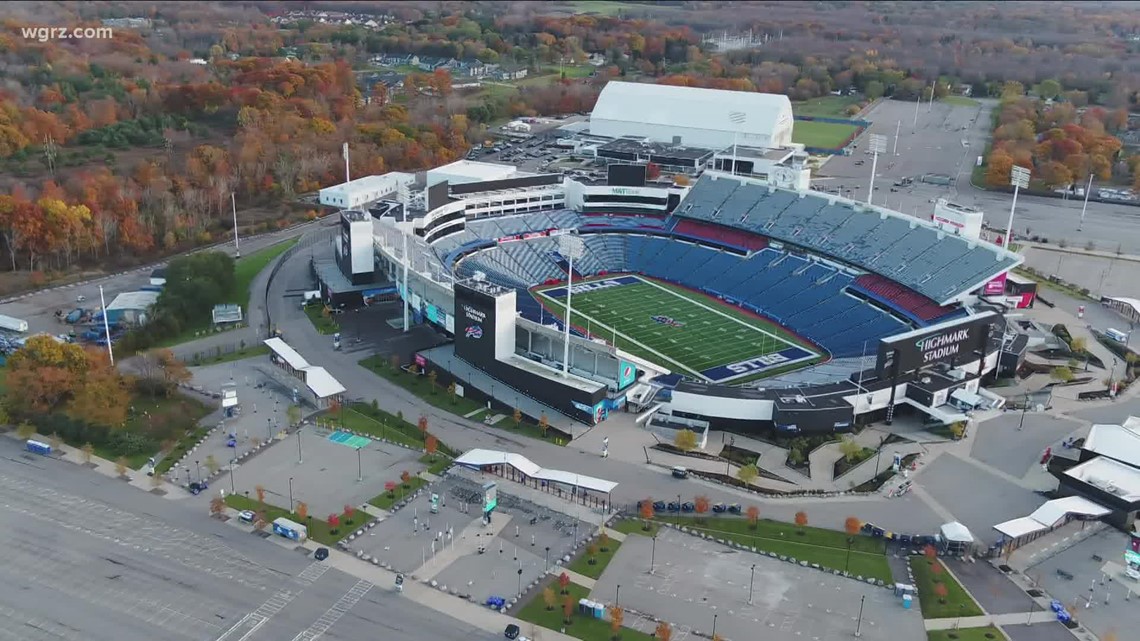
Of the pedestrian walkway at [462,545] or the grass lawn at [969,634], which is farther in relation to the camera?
the pedestrian walkway at [462,545]

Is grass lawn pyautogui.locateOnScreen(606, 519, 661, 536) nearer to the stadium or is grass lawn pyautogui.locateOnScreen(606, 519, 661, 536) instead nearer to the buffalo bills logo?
the stadium

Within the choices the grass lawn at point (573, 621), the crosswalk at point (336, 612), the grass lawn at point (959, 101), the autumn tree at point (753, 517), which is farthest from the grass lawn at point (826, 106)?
the crosswalk at point (336, 612)

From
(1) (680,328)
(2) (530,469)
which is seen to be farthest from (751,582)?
(1) (680,328)

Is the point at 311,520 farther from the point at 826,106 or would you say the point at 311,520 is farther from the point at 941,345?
the point at 826,106

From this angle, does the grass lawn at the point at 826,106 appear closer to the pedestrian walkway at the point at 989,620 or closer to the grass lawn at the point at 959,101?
the grass lawn at the point at 959,101

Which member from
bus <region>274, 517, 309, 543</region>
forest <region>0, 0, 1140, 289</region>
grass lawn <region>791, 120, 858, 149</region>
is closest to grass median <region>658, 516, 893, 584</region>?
bus <region>274, 517, 309, 543</region>

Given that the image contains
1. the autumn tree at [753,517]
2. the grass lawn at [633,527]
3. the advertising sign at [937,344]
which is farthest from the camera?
the advertising sign at [937,344]

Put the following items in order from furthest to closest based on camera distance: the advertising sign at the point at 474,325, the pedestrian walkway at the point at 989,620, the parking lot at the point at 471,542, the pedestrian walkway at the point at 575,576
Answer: the advertising sign at the point at 474,325, the parking lot at the point at 471,542, the pedestrian walkway at the point at 575,576, the pedestrian walkway at the point at 989,620
